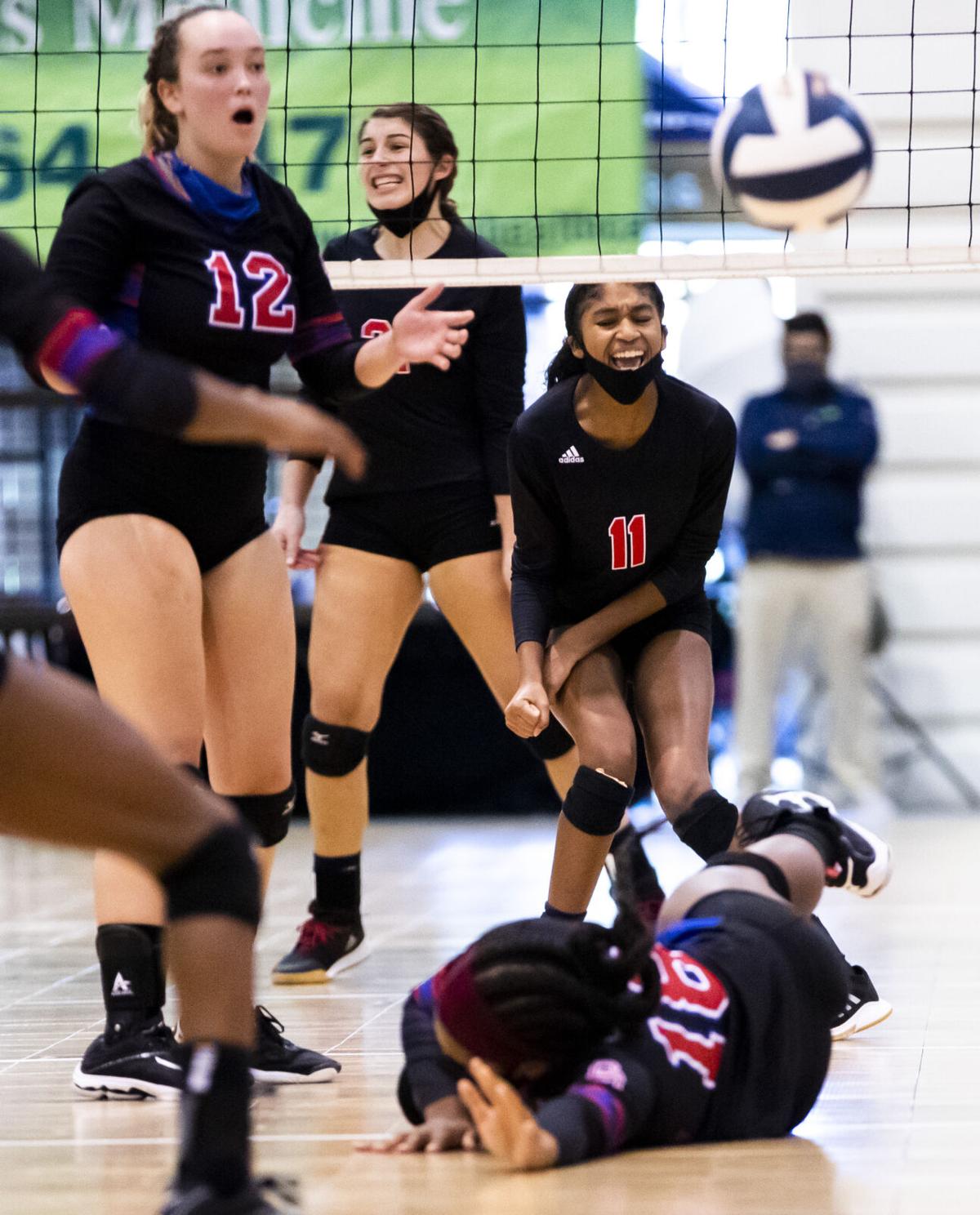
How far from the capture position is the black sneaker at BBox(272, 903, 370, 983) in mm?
5254

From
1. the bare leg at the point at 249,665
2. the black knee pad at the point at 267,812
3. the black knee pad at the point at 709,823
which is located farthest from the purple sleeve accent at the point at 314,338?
the black knee pad at the point at 709,823

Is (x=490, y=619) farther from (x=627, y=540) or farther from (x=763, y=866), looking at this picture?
(x=763, y=866)

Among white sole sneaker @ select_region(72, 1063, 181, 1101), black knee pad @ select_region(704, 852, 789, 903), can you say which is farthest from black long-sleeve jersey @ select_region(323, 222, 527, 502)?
white sole sneaker @ select_region(72, 1063, 181, 1101)

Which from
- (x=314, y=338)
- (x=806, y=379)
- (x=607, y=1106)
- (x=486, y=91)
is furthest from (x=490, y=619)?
(x=806, y=379)

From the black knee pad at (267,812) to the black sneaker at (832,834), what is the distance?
100cm

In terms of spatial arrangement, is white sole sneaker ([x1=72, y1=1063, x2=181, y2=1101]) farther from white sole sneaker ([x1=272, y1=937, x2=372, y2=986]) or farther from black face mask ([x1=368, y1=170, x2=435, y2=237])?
black face mask ([x1=368, y1=170, x2=435, y2=237])

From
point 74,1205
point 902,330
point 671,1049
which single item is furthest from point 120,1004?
point 902,330

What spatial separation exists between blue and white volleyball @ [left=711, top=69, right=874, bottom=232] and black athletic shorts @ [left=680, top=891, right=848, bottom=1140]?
5.94 feet

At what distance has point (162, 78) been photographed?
379cm

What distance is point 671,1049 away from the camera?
307 cm

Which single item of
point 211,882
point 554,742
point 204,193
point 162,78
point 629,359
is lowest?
point 554,742

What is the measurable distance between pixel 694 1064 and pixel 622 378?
182 centimetres

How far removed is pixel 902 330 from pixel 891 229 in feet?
1.78

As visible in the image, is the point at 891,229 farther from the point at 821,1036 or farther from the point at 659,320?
the point at 821,1036
